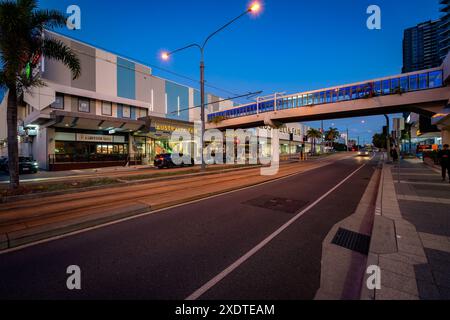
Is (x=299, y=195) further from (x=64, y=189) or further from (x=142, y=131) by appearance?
(x=142, y=131)

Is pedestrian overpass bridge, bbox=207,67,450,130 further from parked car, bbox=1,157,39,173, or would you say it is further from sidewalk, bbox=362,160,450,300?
parked car, bbox=1,157,39,173

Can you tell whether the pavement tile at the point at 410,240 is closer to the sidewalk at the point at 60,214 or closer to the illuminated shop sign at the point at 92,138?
the sidewalk at the point at 60,214

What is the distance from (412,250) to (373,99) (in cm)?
2817

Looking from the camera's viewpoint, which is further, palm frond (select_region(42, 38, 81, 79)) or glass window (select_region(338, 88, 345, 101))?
glass window (select_region(338, 88, 345, 101))

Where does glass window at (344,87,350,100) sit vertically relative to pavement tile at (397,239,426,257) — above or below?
above

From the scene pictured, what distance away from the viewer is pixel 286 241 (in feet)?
14.7

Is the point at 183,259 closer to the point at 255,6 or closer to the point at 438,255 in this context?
the point at 438,255

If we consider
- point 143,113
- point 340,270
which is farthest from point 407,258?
point 143,113

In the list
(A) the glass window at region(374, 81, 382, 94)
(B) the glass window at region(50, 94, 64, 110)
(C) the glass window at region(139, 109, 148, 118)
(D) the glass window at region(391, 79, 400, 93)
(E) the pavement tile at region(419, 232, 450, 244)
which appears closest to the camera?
(E) the pavement tile at region(419, 232, 450, 244)

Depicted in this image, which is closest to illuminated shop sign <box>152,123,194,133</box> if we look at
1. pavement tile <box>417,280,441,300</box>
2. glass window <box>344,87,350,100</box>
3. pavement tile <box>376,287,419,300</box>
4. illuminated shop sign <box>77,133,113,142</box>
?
illuminated shop sign <box>77,133,113,142</box>

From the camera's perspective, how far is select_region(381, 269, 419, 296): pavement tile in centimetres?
267

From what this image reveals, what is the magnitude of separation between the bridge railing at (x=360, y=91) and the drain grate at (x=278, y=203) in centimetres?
2510

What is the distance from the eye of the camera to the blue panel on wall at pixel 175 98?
153 feet

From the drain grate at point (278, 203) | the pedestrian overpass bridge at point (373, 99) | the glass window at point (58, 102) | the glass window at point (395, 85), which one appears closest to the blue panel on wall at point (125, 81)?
the glass window at point (58, 102)
